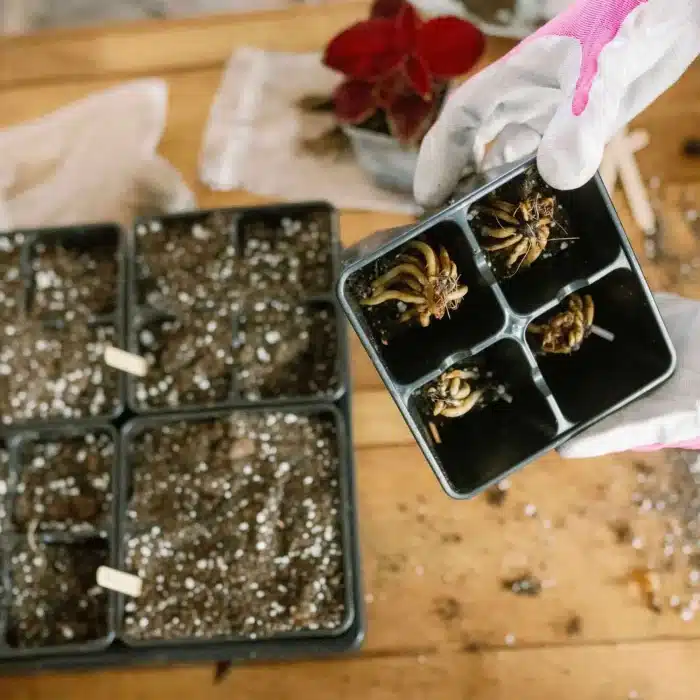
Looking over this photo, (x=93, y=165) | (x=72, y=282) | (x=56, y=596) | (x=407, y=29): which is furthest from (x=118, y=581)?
(x=407, y=29)

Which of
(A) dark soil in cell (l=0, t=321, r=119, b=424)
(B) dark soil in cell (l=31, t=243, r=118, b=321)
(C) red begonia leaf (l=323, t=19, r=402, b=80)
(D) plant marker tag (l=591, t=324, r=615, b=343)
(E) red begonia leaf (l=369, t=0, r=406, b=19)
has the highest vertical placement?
(E) red begonia leaf (l=369, t=0, r=406, b=19)

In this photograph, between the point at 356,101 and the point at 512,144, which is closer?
the point at 512,144

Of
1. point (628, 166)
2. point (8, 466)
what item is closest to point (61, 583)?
point (8, 466)

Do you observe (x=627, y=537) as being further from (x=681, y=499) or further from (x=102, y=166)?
(x=102, y=166)

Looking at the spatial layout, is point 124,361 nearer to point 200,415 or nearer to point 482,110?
point 200,415

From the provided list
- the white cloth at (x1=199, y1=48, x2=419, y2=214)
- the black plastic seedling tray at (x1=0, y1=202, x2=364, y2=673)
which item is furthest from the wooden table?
the white cloth at (x1=199, y1=48, x2=419, y2=214)

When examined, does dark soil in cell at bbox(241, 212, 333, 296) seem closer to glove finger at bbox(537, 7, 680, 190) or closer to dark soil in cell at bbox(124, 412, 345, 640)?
dark soil in cell at bbox(124, 412, 345, 640)

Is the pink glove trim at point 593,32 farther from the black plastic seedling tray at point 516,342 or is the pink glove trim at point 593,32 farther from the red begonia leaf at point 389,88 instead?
the red begonia leaf at point 389,88
